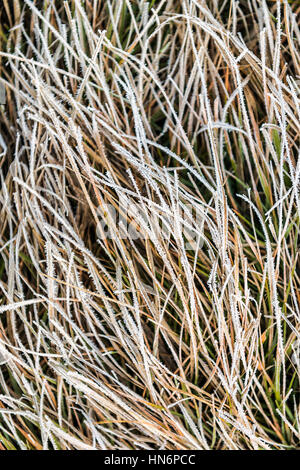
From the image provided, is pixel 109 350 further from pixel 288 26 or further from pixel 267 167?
pixel 288 26

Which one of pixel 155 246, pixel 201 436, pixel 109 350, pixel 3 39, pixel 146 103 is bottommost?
pixel 201 436

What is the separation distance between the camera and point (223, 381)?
1.75 ft

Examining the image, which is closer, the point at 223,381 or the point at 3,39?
the point at 223,381

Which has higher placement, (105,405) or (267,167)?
(267,167)

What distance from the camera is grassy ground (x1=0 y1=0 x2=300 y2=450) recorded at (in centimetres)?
54

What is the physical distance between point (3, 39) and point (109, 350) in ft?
1.53

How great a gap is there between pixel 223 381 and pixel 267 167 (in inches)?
10.8

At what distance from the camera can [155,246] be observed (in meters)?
0.55

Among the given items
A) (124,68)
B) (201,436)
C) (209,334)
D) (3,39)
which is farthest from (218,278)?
(3,39)

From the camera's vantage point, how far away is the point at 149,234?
0.53 metres

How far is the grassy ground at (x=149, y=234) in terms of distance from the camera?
21.4 inches

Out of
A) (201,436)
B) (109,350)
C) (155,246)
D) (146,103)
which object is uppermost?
(146,103)

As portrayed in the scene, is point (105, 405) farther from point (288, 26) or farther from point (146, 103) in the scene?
point (288, 26)

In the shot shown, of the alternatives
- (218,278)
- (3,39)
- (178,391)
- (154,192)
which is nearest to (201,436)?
(178,391)
